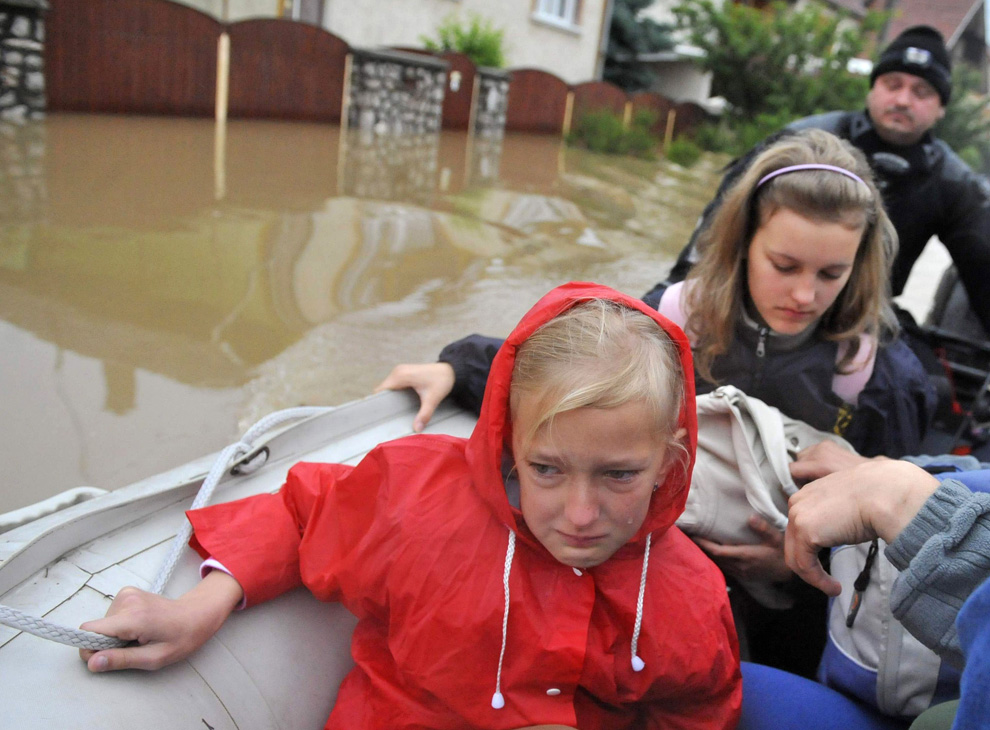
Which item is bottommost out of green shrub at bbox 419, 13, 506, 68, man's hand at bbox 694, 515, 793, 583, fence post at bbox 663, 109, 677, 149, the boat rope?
man's hand at bbox 694, 515, 793, 583

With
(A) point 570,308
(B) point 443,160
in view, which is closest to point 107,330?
(A) point 570,308

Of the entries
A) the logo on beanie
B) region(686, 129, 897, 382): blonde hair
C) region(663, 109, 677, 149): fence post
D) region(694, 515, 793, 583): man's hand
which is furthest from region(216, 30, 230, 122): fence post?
region(663, 109, 677, 149): fence post

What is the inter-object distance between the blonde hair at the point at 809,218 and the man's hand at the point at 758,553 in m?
0.36

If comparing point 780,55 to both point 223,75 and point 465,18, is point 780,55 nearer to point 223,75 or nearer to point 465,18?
point 465,18

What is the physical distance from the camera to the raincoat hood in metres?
1.21

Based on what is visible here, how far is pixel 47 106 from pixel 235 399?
583cm

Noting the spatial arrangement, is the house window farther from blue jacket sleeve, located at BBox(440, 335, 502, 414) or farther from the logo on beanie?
blue jacket sleeve, located at BBox(440, 335, 502, 414)

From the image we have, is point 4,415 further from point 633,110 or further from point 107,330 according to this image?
point 633,110

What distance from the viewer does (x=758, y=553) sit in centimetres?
157

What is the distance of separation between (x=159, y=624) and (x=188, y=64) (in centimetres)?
874

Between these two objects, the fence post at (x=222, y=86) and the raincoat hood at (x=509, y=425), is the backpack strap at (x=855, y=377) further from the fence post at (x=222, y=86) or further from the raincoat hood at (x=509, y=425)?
the fence post at (x=222, y=86)

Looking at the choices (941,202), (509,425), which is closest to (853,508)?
(509,425)

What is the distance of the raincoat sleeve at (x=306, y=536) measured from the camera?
1249 mm

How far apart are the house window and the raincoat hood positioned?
48.7 ft
